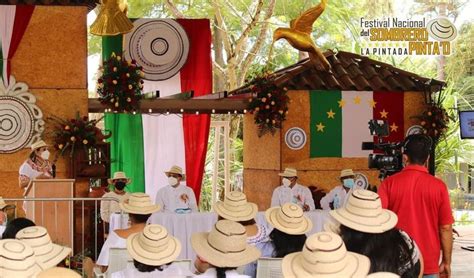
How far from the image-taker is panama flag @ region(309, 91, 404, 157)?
12.3m

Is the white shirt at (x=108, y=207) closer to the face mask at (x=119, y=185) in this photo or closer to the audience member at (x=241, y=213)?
the face mask at (x=119, y=185)

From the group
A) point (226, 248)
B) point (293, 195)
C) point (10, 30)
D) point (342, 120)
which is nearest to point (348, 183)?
point (293, 195)

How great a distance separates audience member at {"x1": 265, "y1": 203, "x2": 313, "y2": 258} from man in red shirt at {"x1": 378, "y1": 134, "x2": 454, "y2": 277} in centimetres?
53

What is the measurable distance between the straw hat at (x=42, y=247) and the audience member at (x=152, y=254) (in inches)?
20.3

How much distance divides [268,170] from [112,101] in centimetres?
311

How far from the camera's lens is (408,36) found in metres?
17.8

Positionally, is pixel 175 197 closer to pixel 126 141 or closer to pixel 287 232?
pixel 126 141

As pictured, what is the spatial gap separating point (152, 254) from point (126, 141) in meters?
9.13

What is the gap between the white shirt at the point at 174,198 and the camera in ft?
33.6

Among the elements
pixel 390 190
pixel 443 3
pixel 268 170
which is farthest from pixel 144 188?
pixel 443 3

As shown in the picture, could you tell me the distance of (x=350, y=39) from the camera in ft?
72.1

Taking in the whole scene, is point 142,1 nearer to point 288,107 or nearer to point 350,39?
point 350,39

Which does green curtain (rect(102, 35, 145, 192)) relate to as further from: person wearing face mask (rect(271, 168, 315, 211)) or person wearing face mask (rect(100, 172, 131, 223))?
person wearing face mask (rect(271, 168, 315, 211))

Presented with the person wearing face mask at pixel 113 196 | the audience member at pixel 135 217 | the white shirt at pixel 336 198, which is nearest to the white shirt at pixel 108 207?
the person wearing face mask at pixel 113 196
